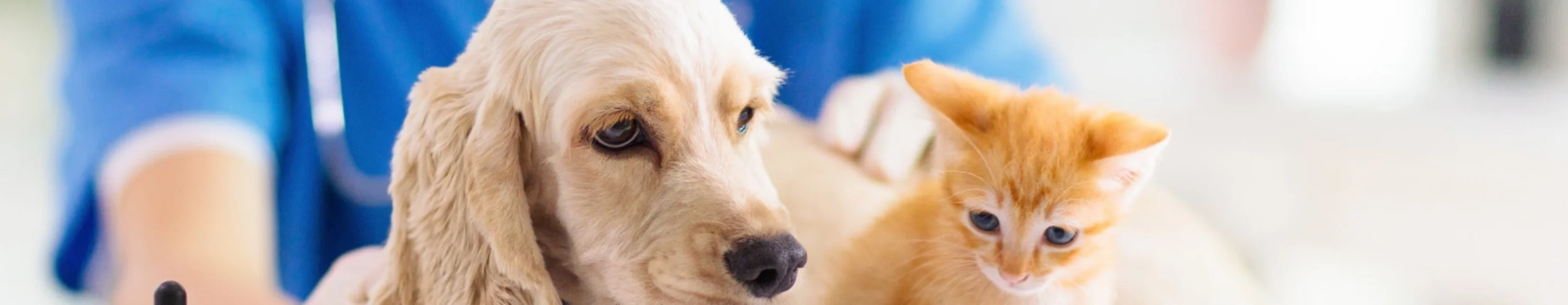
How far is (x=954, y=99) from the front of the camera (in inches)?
19.4

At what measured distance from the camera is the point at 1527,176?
5.08 ft

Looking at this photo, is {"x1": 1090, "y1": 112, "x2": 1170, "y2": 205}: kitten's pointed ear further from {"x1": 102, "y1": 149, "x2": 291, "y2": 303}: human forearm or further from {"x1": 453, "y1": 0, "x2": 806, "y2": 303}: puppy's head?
{"x1": 102, "y1": 149, "x2": 291, "y2": 303}: human forearm

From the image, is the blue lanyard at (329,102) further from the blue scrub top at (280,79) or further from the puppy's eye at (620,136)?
the puppy's eye at (620,136)

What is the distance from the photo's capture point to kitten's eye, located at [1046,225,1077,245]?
1.61 ft

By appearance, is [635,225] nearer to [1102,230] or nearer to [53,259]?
[1102,230]

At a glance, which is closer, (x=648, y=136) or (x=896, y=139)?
(x=648, y=136)

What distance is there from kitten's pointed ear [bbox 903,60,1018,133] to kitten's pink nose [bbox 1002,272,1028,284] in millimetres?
68

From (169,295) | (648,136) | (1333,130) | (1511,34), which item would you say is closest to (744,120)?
(648,136)

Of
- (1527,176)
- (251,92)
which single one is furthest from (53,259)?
(1527,176)

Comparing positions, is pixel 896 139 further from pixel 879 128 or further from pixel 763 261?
pixel 763 261

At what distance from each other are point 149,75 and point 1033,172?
0.51 metres

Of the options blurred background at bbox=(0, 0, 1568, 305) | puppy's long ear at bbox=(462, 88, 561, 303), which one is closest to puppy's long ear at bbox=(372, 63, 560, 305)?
puppy's long ear at bbox=(462, 88, 561, 303)

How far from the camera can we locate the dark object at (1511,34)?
77.3 inches

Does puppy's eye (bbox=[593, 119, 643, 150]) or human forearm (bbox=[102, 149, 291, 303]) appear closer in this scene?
puppy's eye (bbox=[593, 119, 643, 150])
